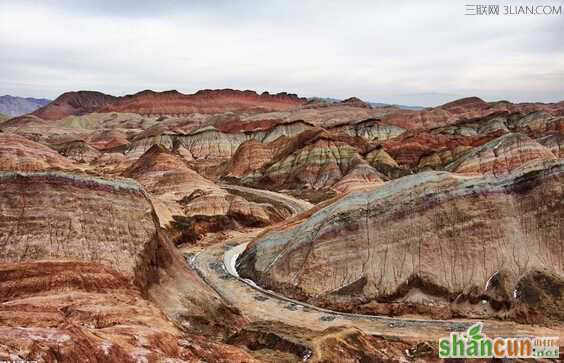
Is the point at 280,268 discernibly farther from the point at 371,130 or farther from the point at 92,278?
the point at 371,130

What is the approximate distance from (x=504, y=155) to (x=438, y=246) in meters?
45.3

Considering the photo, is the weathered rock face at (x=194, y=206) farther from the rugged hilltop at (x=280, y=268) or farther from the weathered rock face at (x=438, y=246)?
the weathered rock face at (x=438, y=246)

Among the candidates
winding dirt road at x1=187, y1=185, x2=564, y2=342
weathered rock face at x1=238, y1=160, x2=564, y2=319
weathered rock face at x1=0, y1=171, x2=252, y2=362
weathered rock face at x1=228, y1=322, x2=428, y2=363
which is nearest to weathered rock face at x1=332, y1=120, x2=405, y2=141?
winding dirt road at x1=187, y1=185, x2=564, y2=342

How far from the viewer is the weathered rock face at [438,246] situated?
117 ft

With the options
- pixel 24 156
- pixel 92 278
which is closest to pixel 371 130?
pixel 24 156

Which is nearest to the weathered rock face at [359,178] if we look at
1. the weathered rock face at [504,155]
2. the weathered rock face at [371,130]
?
the weathered rock face at [504,155]

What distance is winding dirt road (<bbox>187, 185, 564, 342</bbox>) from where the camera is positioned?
31531 millimetres

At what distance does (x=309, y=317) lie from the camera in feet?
116

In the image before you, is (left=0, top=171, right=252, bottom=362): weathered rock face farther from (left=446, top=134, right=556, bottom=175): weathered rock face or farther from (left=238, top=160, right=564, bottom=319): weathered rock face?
(left=446, top=134, right=556, bottom=175): weathered rock face

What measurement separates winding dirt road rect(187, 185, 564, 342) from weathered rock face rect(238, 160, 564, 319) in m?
1.37

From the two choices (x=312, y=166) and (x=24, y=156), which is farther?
(x=312, y=166)

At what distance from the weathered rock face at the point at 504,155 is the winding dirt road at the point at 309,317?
4282cm

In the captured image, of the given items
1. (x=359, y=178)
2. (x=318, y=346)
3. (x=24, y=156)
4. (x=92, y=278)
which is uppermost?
(x=24, y=156)

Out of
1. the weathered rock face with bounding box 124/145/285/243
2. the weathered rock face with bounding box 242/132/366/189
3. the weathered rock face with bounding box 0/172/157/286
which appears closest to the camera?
the weathered rock face with bounding box 0/172/157/286
